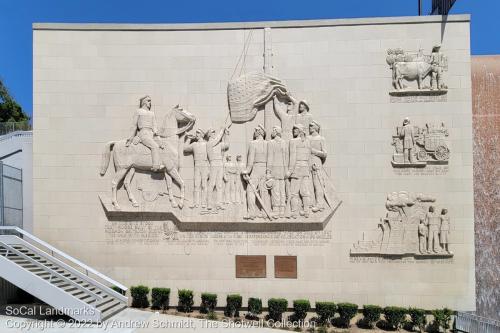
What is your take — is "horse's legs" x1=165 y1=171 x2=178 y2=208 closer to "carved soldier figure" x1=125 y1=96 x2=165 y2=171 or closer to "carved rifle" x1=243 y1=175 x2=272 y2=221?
"carved soldier figure" x1=125 y1=96 x2=165 y2=171

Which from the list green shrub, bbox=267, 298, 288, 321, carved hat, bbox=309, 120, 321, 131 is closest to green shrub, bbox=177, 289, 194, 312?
green shrub, bbox=267, 298, 288, 321

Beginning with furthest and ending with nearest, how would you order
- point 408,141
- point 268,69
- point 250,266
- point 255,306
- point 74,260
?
1. point 268,69
2. point 250,266
3. point 408,141
4. point 255,306
5. point 74,260

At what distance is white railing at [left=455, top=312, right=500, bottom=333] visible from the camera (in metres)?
10.8

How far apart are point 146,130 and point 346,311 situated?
8449 millimetres

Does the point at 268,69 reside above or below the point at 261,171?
above

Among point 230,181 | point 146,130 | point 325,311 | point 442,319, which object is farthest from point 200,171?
point 442,319

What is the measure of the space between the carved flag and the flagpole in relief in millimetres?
201

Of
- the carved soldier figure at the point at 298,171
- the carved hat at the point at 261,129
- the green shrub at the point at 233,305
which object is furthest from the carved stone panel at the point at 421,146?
the green shrub at the point at 233,305

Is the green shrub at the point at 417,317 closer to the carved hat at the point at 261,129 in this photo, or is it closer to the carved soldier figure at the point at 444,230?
the carved soldier figure at the point at 444,230

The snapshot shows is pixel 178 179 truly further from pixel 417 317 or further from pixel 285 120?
pixel 417 317

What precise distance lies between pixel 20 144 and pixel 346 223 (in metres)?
12.0

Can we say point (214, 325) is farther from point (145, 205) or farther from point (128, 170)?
point (128, 170)

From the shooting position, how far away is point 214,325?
1188 centimetres

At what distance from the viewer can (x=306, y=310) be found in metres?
13.0
